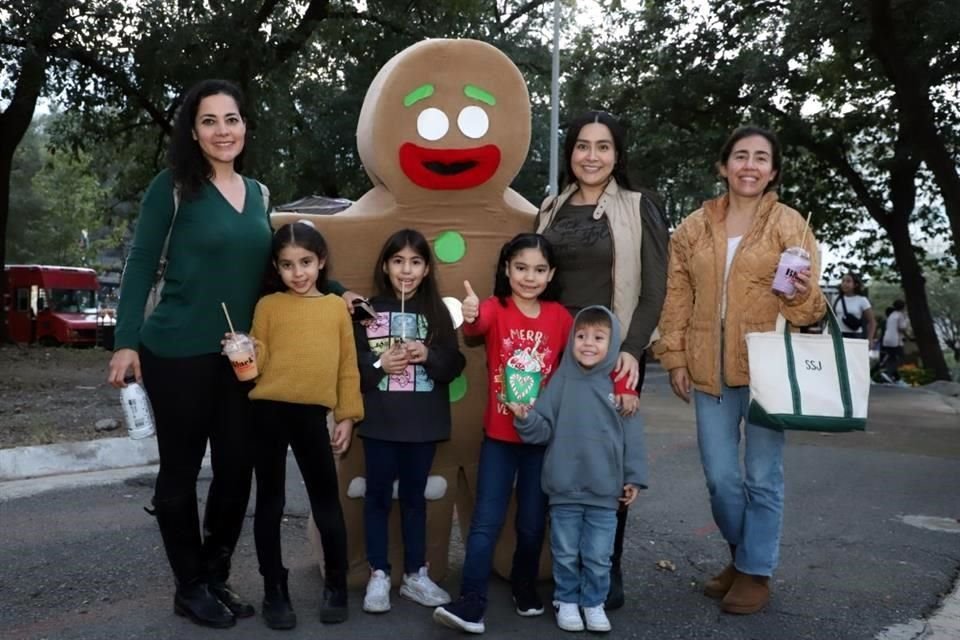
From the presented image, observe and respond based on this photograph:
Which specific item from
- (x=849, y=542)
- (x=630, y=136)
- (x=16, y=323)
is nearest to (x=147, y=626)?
(x=849, y=542)

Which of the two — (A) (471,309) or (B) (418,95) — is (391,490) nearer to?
(A) (471,309)

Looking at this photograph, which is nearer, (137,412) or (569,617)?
(137,412)

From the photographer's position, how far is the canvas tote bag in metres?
3.31

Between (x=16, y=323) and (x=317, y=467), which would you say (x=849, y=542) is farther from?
(x=16, y=323)

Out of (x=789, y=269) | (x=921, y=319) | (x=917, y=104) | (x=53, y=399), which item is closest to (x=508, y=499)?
(x=789, y=269)

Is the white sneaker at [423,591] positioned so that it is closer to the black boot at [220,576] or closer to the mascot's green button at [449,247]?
the black boot at [220,576]

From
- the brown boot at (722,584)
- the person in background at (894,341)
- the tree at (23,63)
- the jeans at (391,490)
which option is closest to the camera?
the jeans at (391,490)

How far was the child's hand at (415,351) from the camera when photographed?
3301 mm

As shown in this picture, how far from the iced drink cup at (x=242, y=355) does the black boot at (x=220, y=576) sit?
2.41ft

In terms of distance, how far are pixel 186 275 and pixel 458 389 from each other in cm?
118

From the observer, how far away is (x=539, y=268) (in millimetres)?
3340

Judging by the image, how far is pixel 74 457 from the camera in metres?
6.37

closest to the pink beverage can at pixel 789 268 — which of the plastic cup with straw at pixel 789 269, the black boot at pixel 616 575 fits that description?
the plastic cup with straw at pixel 789 269

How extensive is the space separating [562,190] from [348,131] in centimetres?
1469
